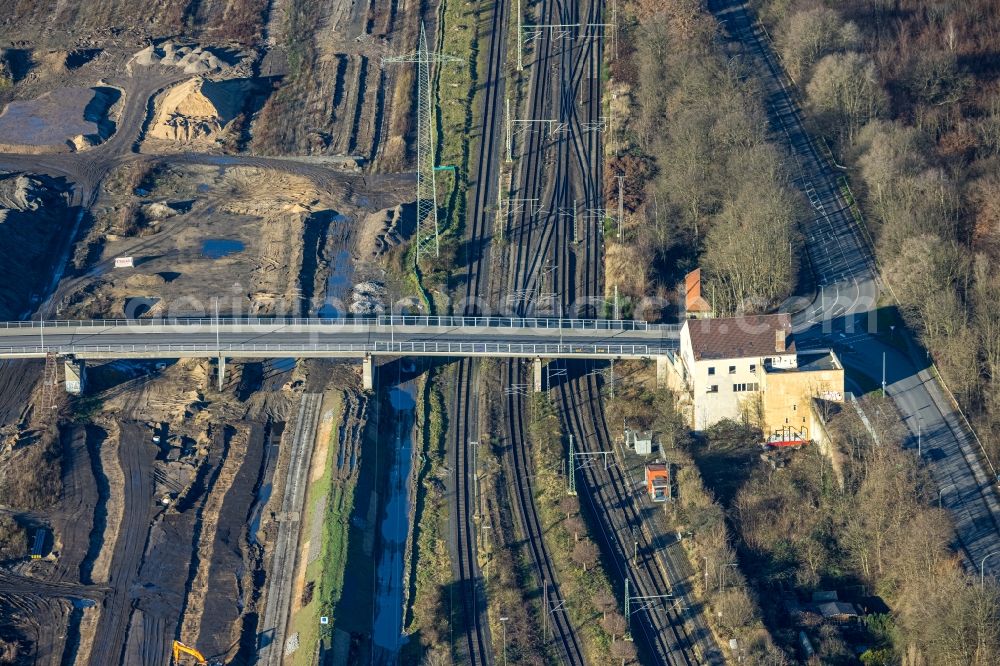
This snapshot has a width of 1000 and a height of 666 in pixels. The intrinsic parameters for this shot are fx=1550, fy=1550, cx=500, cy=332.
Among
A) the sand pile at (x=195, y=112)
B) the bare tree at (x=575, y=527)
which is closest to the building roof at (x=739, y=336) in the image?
the bare tree at (x=575, y=527)

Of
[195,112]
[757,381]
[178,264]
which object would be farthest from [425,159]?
[757,381]

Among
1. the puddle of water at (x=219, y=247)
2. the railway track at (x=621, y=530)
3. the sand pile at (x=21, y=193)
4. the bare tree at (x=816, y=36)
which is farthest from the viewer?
the bare tree at (x=816, y=36)

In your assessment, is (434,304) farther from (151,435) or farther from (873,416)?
(873,416)

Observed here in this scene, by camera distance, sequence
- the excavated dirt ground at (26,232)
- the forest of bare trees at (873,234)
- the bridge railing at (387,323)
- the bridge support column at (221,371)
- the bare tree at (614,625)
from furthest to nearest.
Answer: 1. the excavated dirt ground at (26,232)
2. the bridge railing at (387,323)
3. the bridge support column at (221,371)
4. the forest of bare trees at (873,234)
5. the bare tree at (614,625)

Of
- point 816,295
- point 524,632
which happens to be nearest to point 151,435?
point 524,632

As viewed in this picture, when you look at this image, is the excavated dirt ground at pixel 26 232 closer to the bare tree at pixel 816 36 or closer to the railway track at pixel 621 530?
the railway track at pixel 621 530

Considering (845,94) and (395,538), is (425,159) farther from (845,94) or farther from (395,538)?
(395,538)

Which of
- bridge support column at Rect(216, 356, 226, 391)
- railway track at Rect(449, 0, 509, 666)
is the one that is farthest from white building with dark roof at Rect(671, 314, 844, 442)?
bridge support column at Rect(216, 356, 226, 391)
